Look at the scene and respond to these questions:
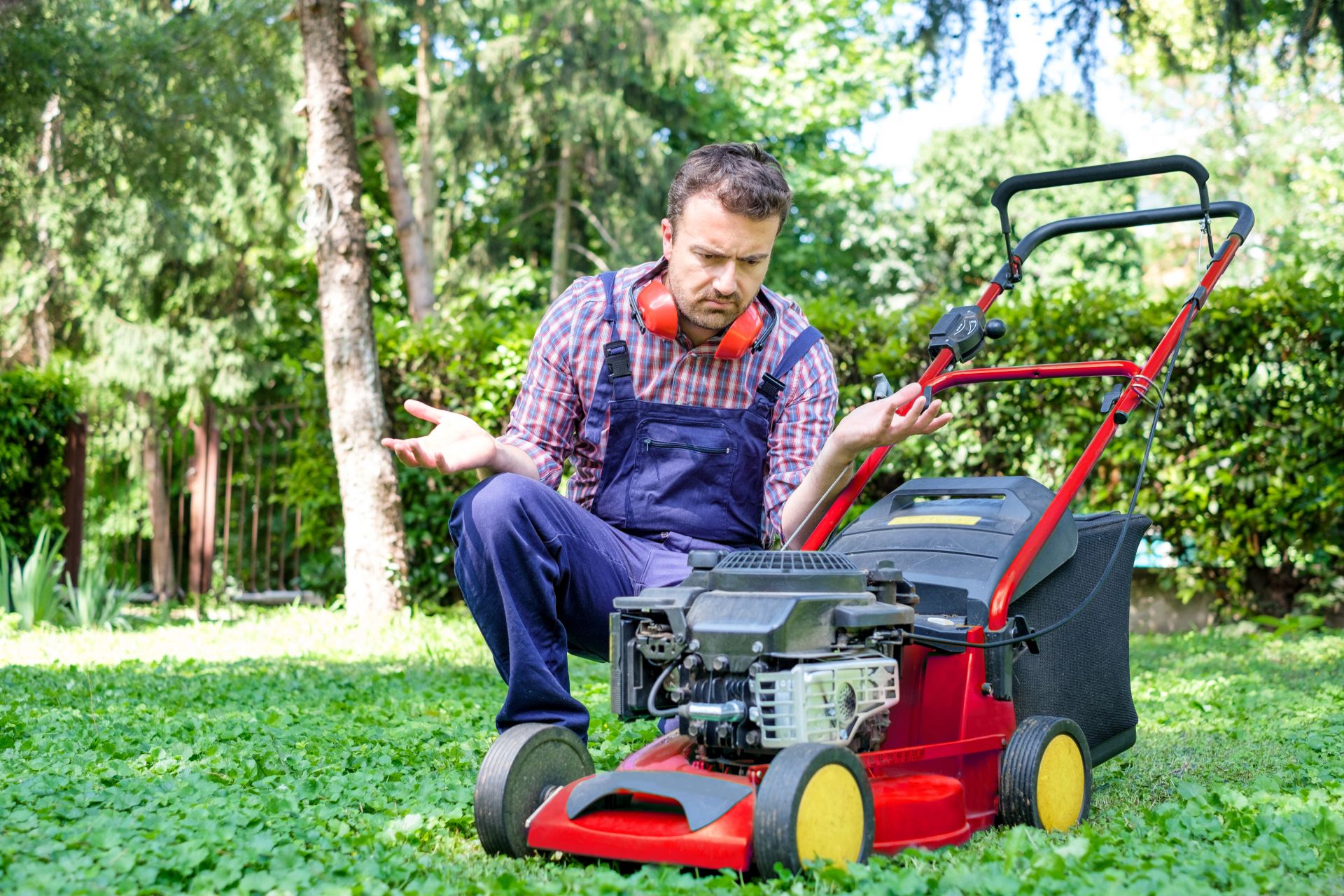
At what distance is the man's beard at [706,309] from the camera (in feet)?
10.1

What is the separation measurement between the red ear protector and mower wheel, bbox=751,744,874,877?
126 cm

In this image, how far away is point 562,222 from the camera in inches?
543

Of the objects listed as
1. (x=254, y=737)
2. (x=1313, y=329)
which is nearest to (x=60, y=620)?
(x=254, y=737)

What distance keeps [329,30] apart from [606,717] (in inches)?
205

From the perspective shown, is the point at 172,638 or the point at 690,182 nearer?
the point at 690,182

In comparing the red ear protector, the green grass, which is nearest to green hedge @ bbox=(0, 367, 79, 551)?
the green grass

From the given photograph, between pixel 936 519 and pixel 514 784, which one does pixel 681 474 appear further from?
pixel 514 784

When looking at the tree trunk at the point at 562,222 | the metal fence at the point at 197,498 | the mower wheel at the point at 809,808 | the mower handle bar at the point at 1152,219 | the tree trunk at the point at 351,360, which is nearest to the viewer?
the mower wheel at the point at 809,808

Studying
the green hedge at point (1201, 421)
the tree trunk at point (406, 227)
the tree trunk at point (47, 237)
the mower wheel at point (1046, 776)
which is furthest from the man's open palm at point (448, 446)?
the tree trunk at point (406, 227)

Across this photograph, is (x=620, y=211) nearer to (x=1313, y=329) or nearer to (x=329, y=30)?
(x=329, y=30)

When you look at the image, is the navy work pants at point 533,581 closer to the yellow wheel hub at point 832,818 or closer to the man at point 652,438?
the man at point 652,438

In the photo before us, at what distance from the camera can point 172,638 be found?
688cm

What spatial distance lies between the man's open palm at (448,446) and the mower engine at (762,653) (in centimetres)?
58

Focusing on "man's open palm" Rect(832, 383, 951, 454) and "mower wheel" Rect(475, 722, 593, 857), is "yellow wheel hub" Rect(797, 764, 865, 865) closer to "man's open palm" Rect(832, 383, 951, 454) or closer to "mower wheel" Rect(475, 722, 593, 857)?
"mower wheel" Rect(475, 722, 593, 857)
